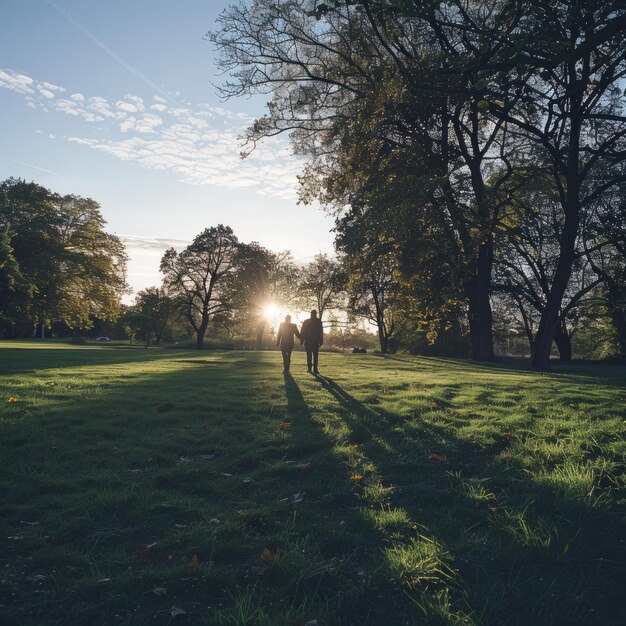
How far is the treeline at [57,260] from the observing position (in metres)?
37.0

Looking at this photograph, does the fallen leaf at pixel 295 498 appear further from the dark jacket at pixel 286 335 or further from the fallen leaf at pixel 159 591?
the dark jacket at pixel 286 335

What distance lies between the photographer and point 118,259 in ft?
159

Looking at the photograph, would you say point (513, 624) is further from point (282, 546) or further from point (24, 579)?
point (24, 579)

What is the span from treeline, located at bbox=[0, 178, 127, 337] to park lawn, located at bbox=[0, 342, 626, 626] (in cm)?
3294

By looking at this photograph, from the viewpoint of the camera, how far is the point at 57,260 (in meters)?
41.2

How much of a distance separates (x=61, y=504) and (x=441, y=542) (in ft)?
12.4

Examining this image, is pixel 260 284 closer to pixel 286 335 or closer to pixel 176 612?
pixel 286 335

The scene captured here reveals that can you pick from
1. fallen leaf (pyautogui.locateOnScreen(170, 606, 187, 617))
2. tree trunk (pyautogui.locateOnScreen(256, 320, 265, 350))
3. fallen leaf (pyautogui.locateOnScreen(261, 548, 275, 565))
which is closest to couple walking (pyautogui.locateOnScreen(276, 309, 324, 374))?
fallen leaf (pyautogui.locateOnScreen(261, 548, 275, 565))

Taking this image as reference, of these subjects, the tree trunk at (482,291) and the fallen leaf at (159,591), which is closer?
the fallen leaf at (159,591)

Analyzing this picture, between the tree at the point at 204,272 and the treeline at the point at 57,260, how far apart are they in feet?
33.9

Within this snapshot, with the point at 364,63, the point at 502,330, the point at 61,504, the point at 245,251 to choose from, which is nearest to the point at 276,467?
the point at 61,504

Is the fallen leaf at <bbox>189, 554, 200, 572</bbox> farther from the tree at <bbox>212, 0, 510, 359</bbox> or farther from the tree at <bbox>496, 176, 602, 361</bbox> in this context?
the tree at <bbox>496, 176, 602, 361</bbox>

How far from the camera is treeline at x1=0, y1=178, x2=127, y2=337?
36969 millimetres

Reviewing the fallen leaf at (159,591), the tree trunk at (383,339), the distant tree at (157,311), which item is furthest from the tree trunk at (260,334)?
the fallen leaf at (159,591)
